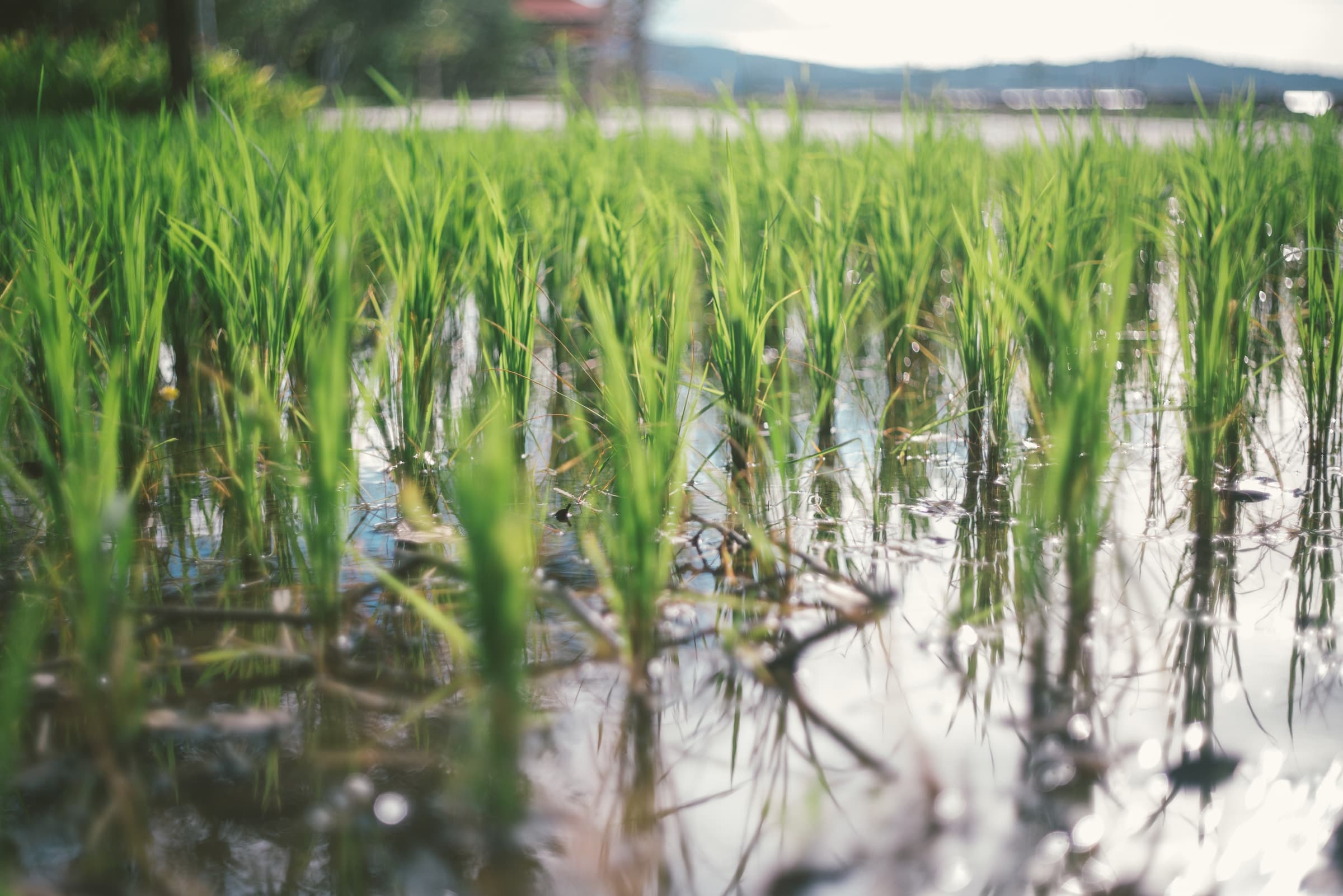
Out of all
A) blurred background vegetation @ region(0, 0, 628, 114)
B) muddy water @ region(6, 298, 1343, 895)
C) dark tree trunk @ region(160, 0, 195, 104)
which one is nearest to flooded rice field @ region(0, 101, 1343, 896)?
muddy water @ region(6, 298, 1343, 895)

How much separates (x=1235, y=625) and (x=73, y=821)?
114 cm

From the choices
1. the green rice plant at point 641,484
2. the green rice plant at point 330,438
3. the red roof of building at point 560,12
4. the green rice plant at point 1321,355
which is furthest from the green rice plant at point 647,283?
the red roof of building at point 560,12

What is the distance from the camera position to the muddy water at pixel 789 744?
2.37 ft

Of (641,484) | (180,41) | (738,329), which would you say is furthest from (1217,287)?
(180,41)

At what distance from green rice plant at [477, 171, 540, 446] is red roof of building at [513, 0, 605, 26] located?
127ft

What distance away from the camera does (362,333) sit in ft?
8.07

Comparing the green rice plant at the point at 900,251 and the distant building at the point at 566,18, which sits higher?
the distant building at the point at 566,18

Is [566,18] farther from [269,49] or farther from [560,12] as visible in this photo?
[269,49]

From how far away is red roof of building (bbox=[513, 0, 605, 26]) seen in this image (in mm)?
39781

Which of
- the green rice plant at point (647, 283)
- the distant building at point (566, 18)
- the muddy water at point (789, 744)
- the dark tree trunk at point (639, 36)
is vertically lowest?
the muddy water at point (789, 744)

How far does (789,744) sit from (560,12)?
45.8 meters

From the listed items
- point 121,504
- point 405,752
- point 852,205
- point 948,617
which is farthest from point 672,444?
point 852,205

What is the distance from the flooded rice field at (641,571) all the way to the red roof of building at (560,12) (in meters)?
38.7

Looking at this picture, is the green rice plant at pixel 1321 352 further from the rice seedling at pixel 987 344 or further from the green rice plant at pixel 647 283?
the green rice plant at pixel 647 283
